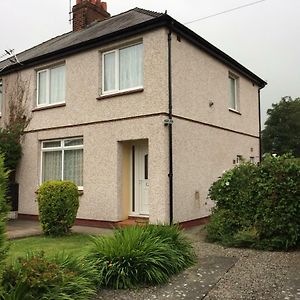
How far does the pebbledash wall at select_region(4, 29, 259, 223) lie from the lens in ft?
34.3

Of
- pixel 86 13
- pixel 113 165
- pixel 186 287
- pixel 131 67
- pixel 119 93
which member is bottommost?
pixel 186 287

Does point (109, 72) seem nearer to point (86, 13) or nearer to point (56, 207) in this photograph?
point (56, 207)

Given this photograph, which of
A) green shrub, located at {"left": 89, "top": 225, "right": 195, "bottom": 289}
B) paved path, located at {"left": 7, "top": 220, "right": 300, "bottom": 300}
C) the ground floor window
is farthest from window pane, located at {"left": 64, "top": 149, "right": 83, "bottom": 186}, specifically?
green shrub, located at {"left": 89, "top": 225, "right": 195, "bottom": 289}

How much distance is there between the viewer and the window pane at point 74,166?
12.3 meters

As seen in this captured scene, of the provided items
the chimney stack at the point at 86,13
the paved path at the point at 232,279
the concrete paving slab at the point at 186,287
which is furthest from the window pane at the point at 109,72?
the concrete paving slab at the point at 186,287

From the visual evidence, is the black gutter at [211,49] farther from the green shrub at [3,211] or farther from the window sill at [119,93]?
the green shrub at [3,211]

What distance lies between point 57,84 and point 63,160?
8.69 feet

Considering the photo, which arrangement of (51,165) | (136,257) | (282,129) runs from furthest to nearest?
(282,129) → (51,165) → (136,257)

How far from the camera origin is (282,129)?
127 feet

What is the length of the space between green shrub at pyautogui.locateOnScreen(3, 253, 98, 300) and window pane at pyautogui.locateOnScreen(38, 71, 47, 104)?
30.4 ft

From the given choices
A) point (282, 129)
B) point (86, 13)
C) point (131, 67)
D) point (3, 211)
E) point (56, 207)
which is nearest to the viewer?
point (3, 211)

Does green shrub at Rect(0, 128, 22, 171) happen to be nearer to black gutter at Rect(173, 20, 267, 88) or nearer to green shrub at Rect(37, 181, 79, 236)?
green shrub at Rect(37, 181, 79, 236)

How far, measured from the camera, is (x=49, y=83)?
13492 mm

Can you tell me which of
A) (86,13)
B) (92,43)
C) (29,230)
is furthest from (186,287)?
(86,13)
